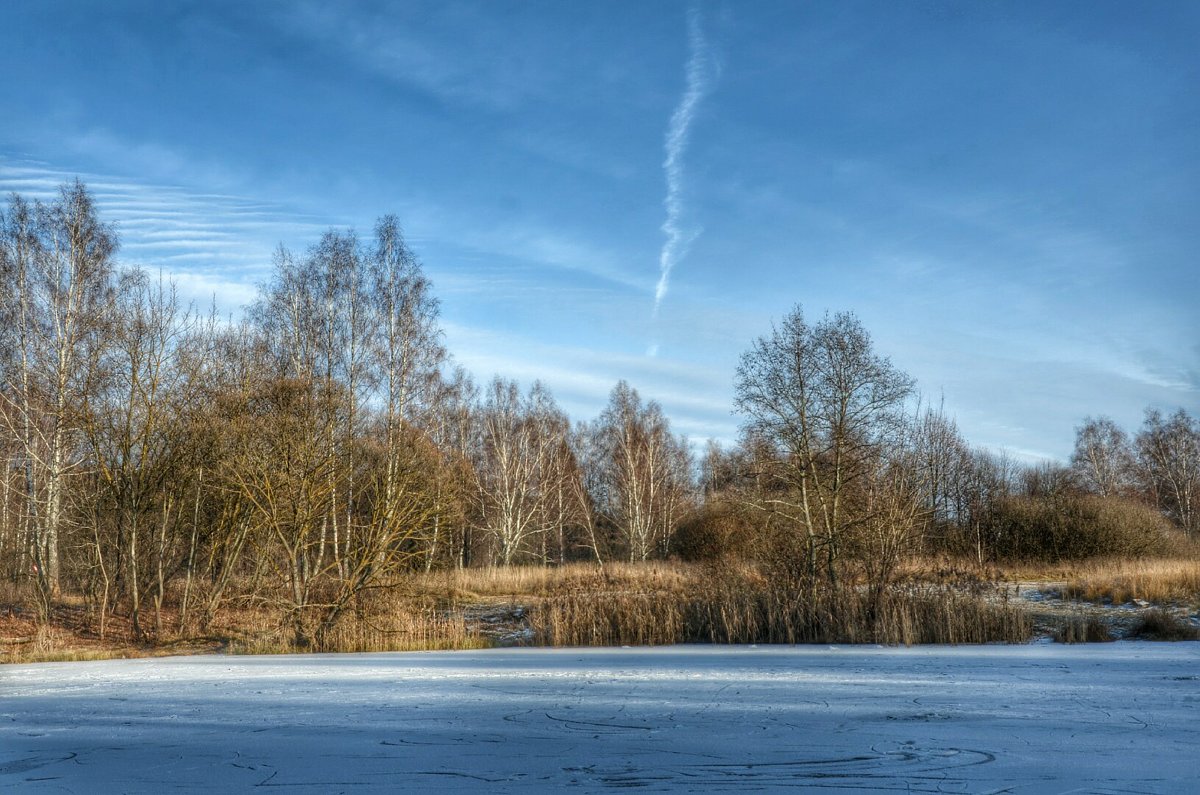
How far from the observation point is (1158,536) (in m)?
22.9

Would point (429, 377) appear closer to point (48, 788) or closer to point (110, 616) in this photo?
point (110, 616)

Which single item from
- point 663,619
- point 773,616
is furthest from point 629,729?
point 663,619

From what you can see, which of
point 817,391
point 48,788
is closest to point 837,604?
point 817,391

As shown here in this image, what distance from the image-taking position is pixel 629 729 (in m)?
3.71

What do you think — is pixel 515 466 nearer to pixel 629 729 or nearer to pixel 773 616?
pixel 773 616

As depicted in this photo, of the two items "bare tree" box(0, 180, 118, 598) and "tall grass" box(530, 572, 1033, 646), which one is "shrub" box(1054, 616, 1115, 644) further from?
"bare tree" box(0, 180, 118, 598)

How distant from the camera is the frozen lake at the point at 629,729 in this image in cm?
279

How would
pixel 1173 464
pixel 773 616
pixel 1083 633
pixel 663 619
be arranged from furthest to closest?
1. pixel 1173 464
2. pixel 663 619
3. pixel 773 616
4. pixel 1083 633

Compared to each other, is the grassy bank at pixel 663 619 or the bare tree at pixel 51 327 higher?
the bare tree at pixel 51 327

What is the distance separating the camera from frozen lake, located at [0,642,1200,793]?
9.16ft

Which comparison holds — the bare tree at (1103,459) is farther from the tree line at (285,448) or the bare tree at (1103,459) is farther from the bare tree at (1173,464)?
the tree line at (285,448)

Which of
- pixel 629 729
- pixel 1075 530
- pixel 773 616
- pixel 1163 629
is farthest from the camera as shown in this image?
pixel 1075 530

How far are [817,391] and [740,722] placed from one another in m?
12.5

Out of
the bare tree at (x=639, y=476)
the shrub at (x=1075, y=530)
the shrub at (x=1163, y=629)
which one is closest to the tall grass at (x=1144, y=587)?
the shrub at (x=1163, y=629)
